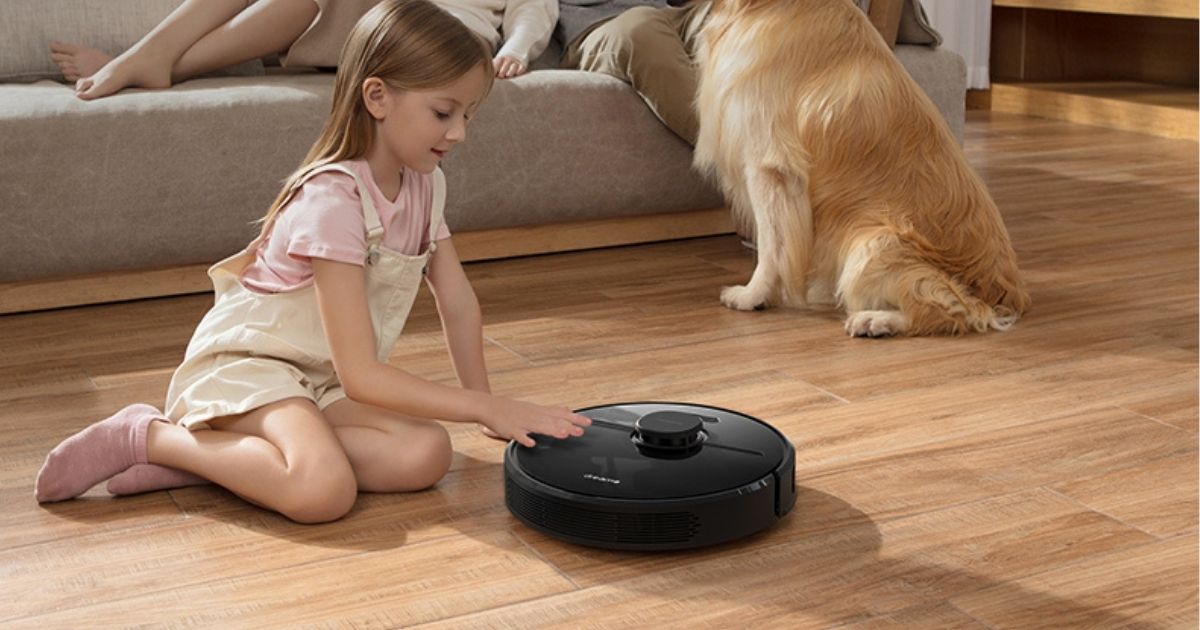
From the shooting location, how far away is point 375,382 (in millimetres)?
1750

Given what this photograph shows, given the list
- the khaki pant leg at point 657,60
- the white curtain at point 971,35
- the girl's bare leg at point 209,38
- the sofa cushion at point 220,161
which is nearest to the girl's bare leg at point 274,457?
the sofa cushion at point 220,161

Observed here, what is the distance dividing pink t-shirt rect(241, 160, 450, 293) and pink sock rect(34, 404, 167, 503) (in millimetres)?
253

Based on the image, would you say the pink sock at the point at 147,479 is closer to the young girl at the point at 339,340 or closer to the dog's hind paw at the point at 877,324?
the young girl at the point at 339,340

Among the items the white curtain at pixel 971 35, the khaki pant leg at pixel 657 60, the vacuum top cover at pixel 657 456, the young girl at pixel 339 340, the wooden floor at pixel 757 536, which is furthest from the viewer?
the white curtain at pixel 971 35

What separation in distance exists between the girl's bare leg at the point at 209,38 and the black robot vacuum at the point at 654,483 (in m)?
1.63

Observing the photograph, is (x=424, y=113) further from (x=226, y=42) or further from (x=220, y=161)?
(x=226, y=42)

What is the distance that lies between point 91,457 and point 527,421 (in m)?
0.58

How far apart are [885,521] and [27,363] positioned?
1579 millimetres

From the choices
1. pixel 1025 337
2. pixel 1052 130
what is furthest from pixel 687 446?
pixel 1052 130

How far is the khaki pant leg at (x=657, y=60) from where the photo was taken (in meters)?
3.23

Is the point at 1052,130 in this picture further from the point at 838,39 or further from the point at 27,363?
the point at 27,363

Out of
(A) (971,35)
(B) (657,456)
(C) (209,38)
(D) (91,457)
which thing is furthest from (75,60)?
(A) (971,35)

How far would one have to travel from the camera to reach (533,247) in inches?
131

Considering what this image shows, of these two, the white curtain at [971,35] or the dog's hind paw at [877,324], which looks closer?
the dog's hind paw at [877,324]
